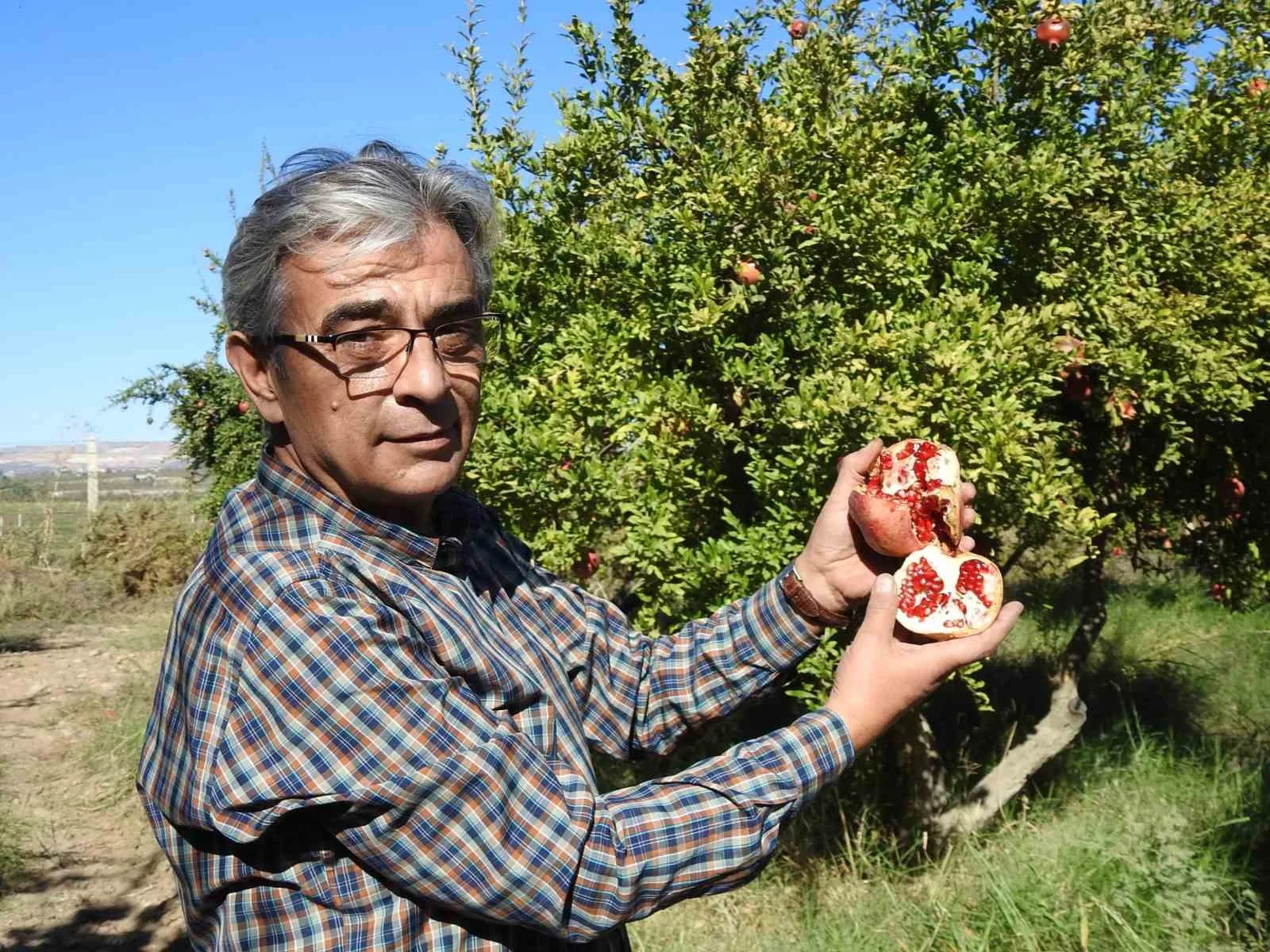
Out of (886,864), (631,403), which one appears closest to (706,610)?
(631,403)

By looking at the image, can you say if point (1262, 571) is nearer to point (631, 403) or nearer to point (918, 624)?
point (631, 403)

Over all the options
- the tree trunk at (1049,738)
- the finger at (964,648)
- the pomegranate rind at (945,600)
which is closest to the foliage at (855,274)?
the tree trunk at (1049,738)

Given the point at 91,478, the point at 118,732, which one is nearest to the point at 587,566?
the point at 118,732

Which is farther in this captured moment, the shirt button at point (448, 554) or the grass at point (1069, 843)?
Result: the grass at point (1069, 843)

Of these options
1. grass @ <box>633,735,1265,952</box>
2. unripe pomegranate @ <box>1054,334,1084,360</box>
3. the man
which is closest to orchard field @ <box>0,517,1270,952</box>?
grass @ <box>633,735,1265,952</box>

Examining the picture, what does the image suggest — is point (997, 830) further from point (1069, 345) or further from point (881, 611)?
point (881, 611)

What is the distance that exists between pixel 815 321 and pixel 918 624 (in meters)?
1.69

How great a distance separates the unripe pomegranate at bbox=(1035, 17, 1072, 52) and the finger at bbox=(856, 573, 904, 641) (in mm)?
2679

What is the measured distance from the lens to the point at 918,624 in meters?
1.90

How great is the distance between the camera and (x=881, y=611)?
1.55m

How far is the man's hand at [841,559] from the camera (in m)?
1.95

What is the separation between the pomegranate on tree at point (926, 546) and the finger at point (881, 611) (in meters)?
0.36

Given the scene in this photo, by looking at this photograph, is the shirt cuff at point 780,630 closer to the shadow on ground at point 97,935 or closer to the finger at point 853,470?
the finger at point 853,470

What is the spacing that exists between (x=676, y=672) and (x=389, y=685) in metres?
0.70
